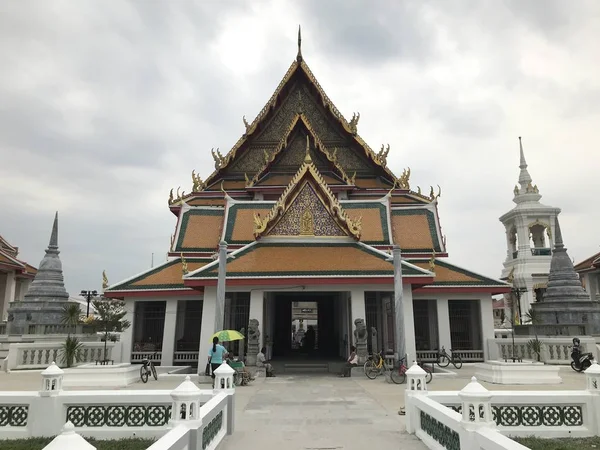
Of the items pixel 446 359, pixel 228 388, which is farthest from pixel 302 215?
pixel 228 388

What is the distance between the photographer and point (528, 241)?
116ft

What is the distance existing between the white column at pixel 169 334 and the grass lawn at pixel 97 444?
30.7ft

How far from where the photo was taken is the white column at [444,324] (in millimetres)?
15875

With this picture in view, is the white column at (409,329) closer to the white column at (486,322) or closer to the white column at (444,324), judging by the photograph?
the white column at (444,324)

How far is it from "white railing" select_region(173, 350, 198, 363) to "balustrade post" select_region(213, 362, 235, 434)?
31.6ft

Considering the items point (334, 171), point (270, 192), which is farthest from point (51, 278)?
point (334, 171)

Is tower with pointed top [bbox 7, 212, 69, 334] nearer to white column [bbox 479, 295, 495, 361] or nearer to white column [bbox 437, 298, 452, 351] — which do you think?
white column [bbox 437, 298, 452, 351]

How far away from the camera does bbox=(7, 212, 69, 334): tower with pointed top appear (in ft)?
67.9

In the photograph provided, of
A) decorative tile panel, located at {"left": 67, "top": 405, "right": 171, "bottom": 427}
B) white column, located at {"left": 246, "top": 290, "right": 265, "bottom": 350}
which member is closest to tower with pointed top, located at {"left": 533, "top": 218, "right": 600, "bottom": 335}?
white column, located at {"left": 246, "top": 290, "right": 265, "bottom": 350}

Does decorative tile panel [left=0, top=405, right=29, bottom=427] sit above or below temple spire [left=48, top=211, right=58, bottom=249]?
below

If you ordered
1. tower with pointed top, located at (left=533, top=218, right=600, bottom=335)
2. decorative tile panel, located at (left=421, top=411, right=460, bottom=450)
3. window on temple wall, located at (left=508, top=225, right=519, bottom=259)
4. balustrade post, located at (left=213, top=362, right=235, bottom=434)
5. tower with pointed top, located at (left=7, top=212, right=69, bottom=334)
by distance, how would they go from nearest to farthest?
decorative tile panel, located at (left=421, top=411, right=460, bottom=450) → balustrade post, located at (left=213, top=362, right=235, bottom=434) → tower with pointed top, located at (left=533, top=218, right=600, bottom=335) → tower with pointed top, located at (left=7, top=212, right=69, bottom=334) → window on temple wall, located at (left=508, top=225, right=519, bottom=259)

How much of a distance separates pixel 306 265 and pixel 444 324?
568 centimetres

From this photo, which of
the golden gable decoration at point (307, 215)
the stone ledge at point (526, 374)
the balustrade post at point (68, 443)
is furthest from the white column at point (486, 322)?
the balustrade post at point (68, 443)

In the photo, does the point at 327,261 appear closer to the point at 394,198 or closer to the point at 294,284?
the point at 294,284
